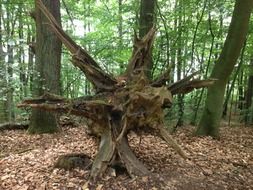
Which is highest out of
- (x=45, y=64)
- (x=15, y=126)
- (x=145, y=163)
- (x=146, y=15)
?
(x=146, y=15)

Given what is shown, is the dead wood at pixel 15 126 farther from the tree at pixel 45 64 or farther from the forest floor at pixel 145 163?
the tree at pixel 45 64

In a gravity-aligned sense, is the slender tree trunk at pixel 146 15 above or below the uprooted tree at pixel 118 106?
above

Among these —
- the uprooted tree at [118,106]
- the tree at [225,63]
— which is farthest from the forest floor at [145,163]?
the tree at [225,63]

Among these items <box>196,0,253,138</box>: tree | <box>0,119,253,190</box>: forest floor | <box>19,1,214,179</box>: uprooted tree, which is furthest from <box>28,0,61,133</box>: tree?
<box>196,0,253,138</box>: tree

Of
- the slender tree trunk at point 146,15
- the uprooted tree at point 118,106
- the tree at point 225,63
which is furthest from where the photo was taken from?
the slender tree trunk at point 146,15

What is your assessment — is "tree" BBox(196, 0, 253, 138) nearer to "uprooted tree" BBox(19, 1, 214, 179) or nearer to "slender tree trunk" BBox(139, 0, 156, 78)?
"slender tree trunk" BBox(139, 0, 156, 78)

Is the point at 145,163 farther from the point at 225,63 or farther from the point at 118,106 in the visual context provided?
the point at 225,63

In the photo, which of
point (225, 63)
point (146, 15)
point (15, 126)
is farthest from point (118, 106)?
point (15, 126)

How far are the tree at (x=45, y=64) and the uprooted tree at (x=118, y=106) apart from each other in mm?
2453

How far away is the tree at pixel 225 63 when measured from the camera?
7.25 m

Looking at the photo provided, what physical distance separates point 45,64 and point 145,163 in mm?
4001

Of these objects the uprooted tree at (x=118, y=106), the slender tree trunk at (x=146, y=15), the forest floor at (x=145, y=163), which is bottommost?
the forest floor at (x=145, y=163)

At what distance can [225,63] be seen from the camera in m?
7.48

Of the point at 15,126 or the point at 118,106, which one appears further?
the point at 15,126
